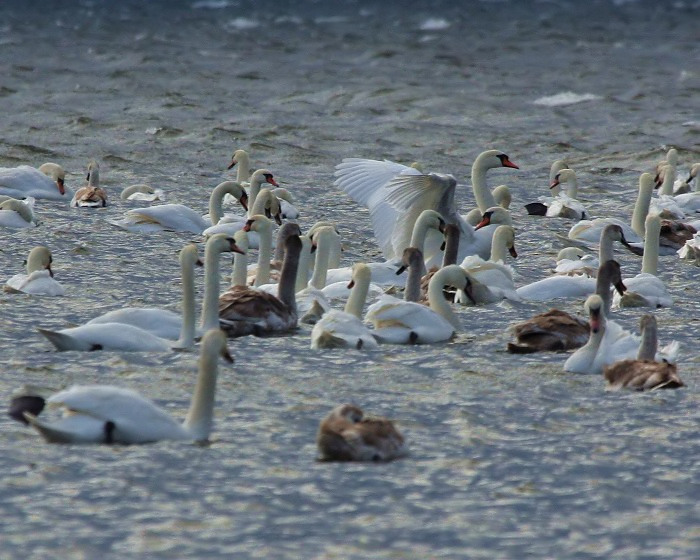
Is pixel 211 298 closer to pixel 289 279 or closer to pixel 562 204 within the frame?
pixel 289 279

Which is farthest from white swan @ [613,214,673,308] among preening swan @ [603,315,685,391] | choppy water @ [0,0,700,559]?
preening swan @ [603,315,685,391]

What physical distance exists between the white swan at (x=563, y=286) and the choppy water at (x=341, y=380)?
0.19 meters

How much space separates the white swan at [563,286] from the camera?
12.9 metres

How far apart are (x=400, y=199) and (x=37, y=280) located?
363cm

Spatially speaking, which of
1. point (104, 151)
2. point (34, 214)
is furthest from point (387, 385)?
point (104, 151)

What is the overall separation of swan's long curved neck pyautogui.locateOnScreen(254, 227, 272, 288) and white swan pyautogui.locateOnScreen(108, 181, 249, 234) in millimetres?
3297

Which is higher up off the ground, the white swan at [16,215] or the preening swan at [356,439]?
the white swan at [16,215]

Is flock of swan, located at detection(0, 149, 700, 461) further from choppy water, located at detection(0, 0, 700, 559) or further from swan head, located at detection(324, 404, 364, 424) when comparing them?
choppy water, located at detection(0, 0, 700, 559)

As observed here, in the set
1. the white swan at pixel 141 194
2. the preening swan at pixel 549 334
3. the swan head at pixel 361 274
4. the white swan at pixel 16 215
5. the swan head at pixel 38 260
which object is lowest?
the preening swan at pixel 549 334

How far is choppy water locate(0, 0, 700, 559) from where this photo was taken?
7.12m

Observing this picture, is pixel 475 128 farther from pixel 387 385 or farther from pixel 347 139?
pixel 387 385

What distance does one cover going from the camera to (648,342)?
9.91 metres

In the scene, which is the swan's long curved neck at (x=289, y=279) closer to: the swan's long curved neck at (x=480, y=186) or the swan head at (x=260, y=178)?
the swan's long curved neck at (x=480, y=186)

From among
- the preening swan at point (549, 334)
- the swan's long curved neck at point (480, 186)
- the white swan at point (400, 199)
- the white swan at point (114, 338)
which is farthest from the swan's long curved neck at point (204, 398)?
the swan's long curved neck at point (480, 186)
